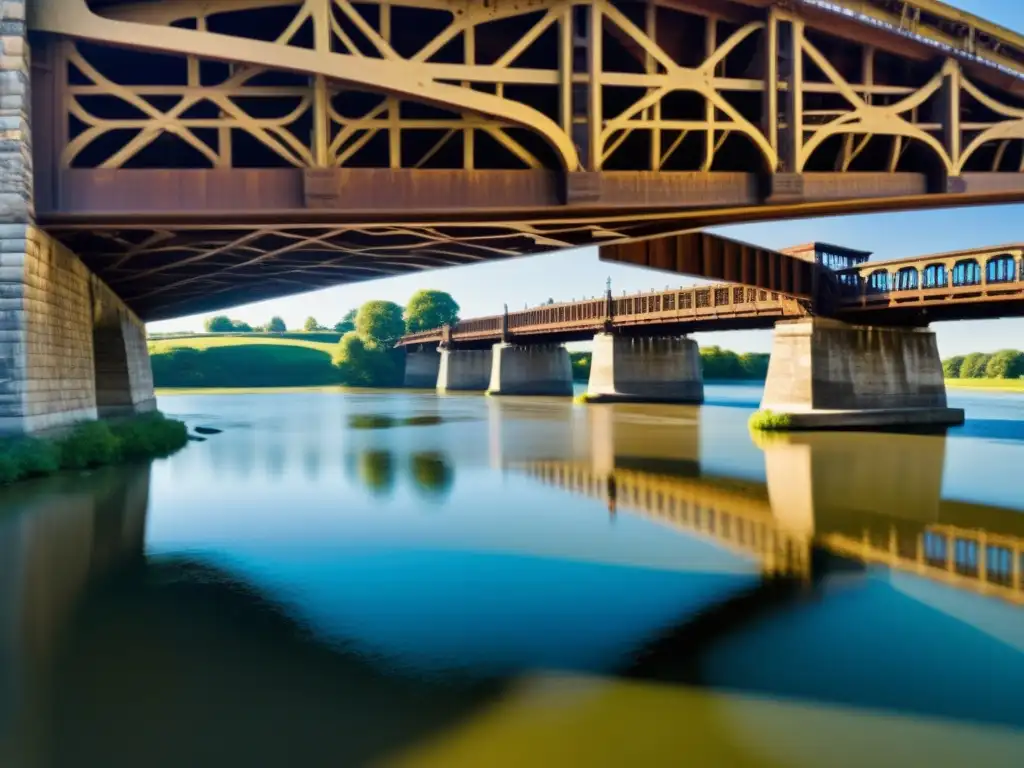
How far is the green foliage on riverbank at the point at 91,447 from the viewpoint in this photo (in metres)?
18.6

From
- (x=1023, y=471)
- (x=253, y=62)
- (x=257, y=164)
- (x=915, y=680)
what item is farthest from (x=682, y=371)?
(x=915, y=680)

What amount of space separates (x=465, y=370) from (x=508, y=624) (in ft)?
319

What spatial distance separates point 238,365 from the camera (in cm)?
12112

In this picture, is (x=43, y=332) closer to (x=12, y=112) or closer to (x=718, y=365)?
(x=12, y=112)

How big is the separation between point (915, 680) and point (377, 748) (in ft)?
18.3

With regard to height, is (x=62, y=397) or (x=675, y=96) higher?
(x=675, y=96)

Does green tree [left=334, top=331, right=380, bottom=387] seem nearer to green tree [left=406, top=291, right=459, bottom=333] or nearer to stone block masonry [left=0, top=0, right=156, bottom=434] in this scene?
green tree [left=406, top=291, right=459, bottom=333]

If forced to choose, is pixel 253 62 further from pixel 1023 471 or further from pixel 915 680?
pixel 1023 471

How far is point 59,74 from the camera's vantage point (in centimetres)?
2006

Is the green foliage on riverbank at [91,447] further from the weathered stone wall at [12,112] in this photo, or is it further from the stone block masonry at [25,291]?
the weathered stone wall at [12,112]

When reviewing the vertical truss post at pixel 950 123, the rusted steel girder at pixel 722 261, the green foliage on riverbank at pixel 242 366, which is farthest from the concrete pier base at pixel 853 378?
the green foliage on riverbank at pixel 242 366

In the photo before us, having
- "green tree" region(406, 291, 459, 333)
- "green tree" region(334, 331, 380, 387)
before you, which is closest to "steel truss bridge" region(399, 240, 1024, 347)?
"green tree" region(334, 331, 380, 387)

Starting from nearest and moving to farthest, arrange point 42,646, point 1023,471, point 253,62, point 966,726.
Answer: point 966,726 < point 42,646 < point 253,62 < point 1023,471

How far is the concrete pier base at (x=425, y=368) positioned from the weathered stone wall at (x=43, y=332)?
9411cm
